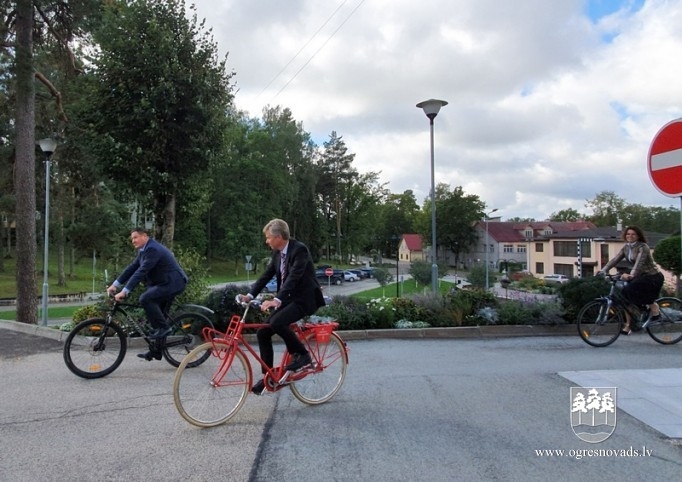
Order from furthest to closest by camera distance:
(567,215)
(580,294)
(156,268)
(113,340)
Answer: (567,215) → (580,294) → (156,268) → (113,340)

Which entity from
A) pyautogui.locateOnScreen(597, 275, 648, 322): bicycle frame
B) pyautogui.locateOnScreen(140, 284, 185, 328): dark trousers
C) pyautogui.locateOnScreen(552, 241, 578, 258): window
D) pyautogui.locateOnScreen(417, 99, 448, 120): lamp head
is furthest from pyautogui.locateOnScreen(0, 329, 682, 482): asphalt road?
pyautogui.locateOnScreen(552, 241, 578, 258): window

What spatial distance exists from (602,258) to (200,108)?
6812 centimetres

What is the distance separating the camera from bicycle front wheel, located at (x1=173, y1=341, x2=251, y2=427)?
4.27 m

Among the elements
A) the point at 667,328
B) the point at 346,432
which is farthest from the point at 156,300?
the point at 667,328

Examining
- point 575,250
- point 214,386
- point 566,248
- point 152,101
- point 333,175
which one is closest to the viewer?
point 214,386

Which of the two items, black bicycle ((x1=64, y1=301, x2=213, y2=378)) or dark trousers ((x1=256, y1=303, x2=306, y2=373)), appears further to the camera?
black bicycle ((x1=64, y1=301, x2=213, y2=378))

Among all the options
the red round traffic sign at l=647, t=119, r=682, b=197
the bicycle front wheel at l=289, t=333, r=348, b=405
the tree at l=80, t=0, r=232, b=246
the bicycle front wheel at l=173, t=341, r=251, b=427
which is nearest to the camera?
the red round traffic sign at l=647, t=119, r=682, b=197

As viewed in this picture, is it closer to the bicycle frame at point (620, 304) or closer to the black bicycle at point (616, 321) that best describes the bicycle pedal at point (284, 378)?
the black bicycle at point (616, 321)

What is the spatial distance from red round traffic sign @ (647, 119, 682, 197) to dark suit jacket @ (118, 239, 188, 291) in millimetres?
5278

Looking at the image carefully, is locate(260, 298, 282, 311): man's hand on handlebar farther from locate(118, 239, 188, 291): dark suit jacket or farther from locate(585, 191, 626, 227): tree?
locate(585, 191, 626, 227): tree

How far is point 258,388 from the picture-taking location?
4559mm

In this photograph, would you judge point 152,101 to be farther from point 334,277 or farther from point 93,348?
point 334,277

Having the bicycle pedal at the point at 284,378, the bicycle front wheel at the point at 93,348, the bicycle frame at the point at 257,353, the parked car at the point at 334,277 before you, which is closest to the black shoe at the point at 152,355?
the bicycle front wheel at the point at 93,348

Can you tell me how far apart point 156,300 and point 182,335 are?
0.59m
